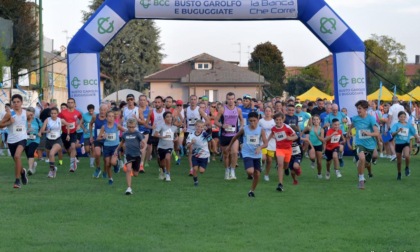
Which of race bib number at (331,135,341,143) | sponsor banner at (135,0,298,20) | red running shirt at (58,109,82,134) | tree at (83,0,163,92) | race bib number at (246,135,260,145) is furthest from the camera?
tree at (83,0,163,92)

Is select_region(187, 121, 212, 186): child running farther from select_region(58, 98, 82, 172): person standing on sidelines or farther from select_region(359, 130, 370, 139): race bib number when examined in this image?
select_region(58, 98, 82, 172): person standing on sidelines

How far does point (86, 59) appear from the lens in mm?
24188

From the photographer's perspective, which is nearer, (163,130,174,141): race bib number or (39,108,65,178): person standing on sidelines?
(163,130,174,141): race bib number

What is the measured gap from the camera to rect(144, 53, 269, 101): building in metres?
86.4

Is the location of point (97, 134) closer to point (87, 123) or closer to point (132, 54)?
point (87, 123)

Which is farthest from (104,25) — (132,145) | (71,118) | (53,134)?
(132,145)

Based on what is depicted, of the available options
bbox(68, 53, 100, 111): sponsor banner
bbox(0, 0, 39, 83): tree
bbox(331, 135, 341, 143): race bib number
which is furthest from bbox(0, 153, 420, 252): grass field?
bbox(0, 0, 39, 83): tree

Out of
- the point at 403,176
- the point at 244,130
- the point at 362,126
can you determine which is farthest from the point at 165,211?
the point at 403,176

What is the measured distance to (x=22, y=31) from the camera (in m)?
59.4

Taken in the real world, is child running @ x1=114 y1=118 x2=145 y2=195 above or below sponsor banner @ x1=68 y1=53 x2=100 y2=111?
below

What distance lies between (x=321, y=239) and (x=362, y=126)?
21.9 ft

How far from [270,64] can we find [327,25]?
2872 inches

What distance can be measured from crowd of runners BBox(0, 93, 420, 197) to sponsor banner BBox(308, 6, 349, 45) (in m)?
Result: 2.19

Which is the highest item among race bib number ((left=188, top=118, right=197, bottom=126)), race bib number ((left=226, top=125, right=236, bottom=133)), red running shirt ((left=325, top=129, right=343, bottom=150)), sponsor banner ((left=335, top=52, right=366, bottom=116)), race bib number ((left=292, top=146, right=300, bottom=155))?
sponsor banner ((left=335, top=52, right=366, bottom=116))
